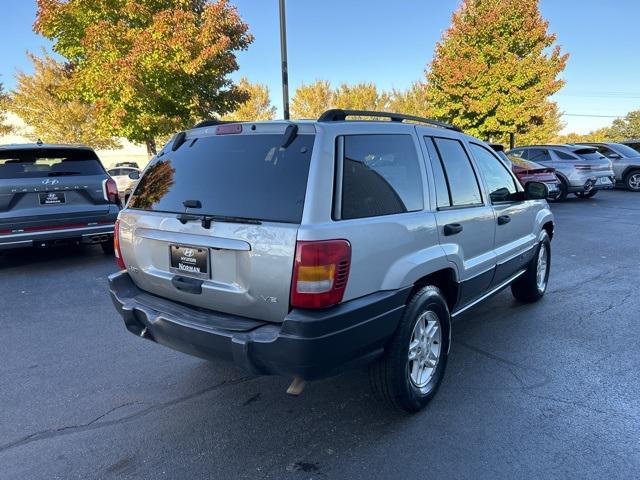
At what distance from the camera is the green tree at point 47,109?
27.8 meters

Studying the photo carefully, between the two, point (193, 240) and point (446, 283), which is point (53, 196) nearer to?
point (193, 240)

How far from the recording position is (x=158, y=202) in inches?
123

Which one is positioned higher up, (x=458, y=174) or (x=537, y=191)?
(x=458, y=174)

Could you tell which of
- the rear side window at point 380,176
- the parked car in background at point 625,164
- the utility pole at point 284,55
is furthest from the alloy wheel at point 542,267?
the parked car in background at point 625,164

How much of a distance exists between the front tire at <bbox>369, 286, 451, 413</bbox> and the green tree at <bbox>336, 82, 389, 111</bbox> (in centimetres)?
3525

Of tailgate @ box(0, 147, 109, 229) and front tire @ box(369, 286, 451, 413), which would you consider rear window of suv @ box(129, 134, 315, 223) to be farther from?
tailgate @ box(0, 147, 109, 229)

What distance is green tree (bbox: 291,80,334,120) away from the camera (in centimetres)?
3641

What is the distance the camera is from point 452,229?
321cm

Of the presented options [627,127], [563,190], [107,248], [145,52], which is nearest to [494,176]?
[107,248]

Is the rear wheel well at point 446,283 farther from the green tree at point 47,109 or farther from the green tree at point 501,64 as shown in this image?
the green tree at point 47,109

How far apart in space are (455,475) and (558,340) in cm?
221

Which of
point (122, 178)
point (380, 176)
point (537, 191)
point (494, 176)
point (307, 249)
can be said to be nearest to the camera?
point (307, 249)

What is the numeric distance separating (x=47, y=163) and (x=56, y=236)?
3.49 feet

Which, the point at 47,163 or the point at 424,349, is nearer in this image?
the point at 424,349
